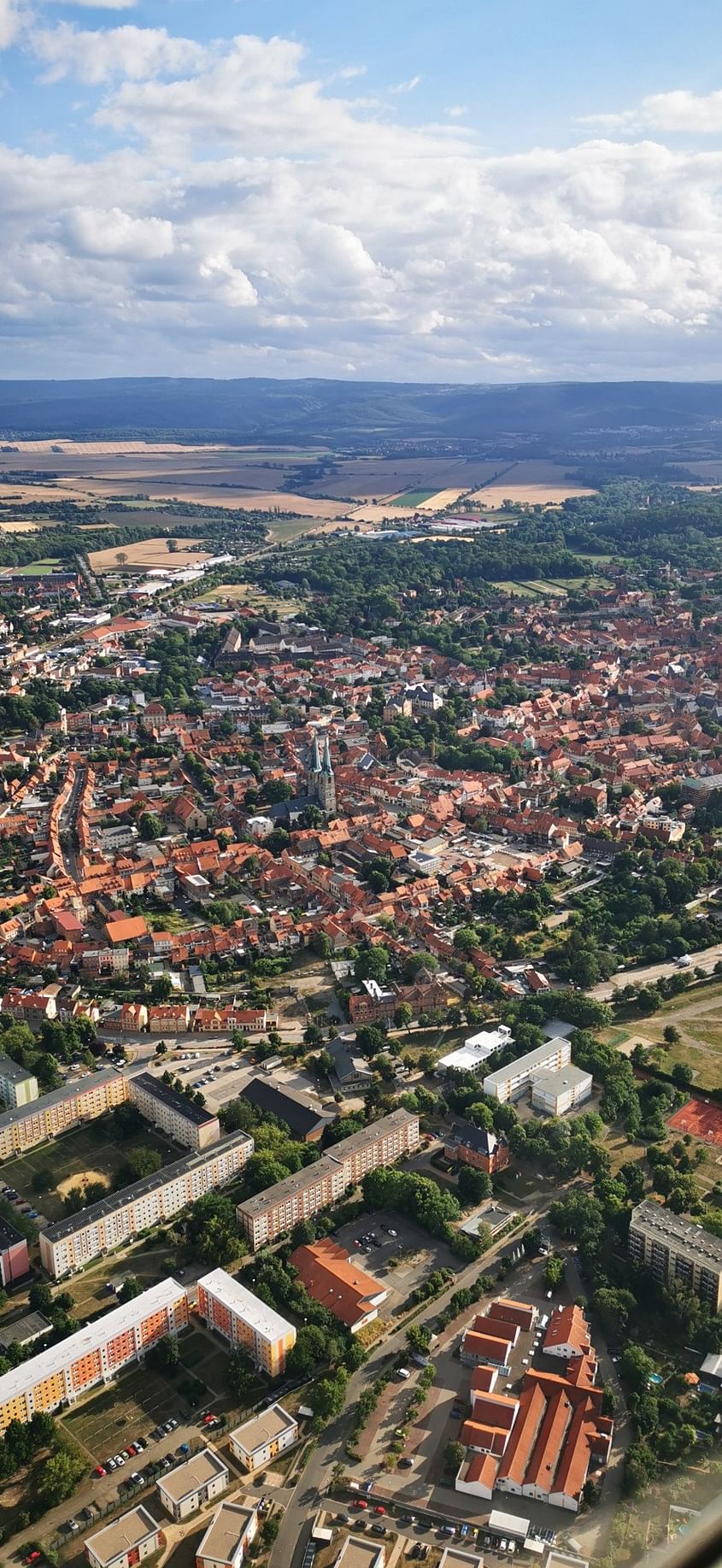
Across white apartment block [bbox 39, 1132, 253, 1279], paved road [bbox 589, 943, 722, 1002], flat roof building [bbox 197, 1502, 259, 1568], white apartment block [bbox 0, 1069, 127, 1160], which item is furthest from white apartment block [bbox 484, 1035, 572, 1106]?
flat roof building [bbox 197, 1502, 259, 1568]

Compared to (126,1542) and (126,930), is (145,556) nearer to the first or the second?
(126,930)

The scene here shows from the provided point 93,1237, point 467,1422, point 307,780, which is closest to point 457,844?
point 307,780

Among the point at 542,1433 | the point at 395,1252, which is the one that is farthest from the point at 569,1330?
the point at 395,1252

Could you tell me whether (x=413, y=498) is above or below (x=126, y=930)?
above

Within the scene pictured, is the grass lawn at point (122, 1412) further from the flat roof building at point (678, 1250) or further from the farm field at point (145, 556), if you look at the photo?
the farm field at point (145, 556)

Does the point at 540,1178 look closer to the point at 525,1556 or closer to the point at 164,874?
the point at 525,1556

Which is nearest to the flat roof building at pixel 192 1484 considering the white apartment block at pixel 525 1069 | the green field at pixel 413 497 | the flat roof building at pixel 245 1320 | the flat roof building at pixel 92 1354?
the flat roof building at pixel 245 1320
